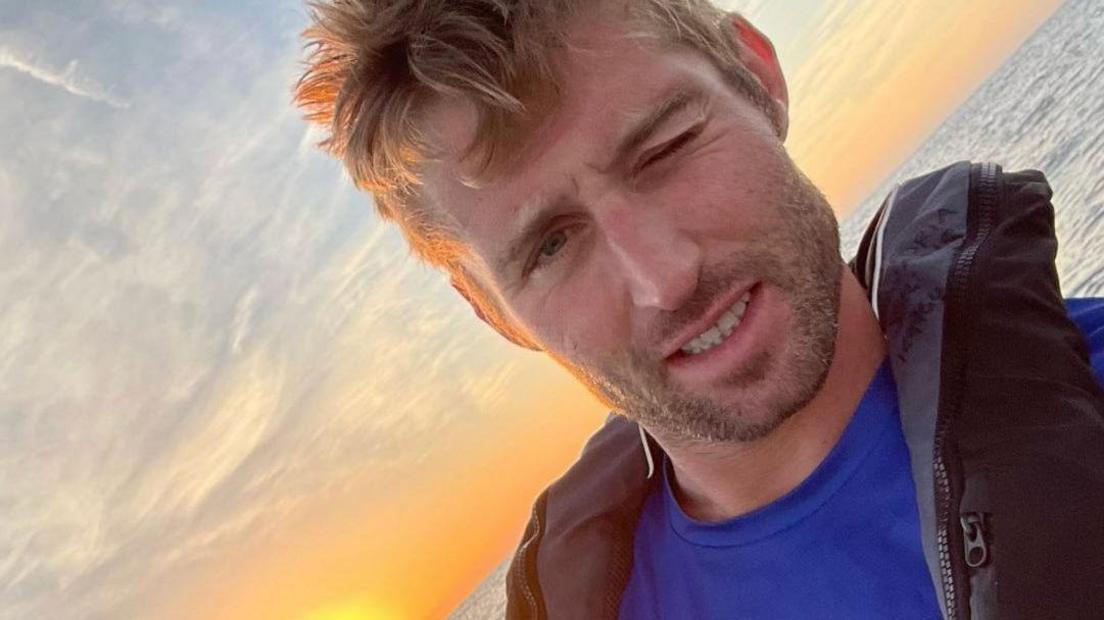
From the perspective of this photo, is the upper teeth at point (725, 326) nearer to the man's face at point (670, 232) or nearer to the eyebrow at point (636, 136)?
the man's face at point (670, 232)

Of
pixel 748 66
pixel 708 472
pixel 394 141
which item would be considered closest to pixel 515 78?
pixel 394 141

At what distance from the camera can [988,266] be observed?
1.36 metres

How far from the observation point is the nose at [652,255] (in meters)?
1.47

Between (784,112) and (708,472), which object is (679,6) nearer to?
(784,112)

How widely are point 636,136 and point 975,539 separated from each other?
87cm

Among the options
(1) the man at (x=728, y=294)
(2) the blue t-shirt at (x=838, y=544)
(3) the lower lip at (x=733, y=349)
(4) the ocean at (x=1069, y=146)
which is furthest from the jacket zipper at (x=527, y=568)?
(4) the ocean at (x=1069, y=146)

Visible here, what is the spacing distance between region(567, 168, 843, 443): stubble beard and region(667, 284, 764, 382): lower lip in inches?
0.8

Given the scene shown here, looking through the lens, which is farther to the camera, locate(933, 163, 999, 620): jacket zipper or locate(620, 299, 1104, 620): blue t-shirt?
locate(620, 299, 1104, 620): blue t-shirt

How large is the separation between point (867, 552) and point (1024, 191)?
71 cm

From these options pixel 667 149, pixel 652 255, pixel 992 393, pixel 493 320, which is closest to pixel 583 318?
pixel 652 255

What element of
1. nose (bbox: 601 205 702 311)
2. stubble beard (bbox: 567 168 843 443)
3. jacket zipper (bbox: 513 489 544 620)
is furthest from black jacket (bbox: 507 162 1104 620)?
jacket zipper (bbox: 513 489 544 620)

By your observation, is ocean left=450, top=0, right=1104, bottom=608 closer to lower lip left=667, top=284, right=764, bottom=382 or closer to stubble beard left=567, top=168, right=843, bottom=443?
stubble beard left=567, top=168, right=843, bottom=443

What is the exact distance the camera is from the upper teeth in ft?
4.90

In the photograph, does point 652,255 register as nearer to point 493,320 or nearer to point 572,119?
point 572,119
